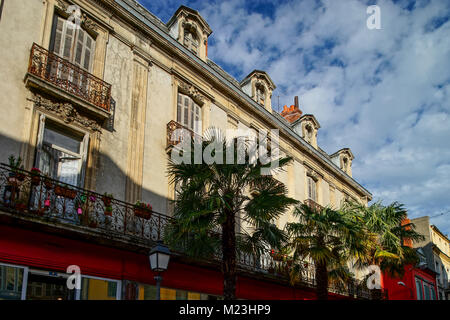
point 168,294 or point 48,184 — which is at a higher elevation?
point 48,184

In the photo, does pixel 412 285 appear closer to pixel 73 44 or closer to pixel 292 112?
pixel 292 112

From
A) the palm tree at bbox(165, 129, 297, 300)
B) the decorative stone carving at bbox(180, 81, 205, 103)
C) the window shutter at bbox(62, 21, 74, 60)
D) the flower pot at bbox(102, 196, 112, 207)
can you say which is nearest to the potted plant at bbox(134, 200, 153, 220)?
the palm tree at bbox(165, 129, 297, 300)

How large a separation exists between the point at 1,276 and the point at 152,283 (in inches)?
157

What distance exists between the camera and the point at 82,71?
1204 centimetres

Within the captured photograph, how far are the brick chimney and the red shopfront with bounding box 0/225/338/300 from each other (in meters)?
15.5

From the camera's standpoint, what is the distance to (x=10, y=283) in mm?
8961

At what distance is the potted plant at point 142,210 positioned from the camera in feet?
38.9

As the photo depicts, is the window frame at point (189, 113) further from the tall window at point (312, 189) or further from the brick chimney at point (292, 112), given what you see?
the brick chimney at point (292, 112)

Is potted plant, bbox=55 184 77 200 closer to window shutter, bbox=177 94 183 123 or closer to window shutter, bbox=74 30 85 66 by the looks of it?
window shutter, bbox=74 30 85 66

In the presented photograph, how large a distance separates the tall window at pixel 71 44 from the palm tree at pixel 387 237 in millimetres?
10445

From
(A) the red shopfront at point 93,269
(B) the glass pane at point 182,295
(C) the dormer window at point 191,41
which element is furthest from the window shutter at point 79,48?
(B) the glass pane at point 182,295

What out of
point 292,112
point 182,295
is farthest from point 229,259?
point 292,112

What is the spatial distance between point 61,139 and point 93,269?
11.4ft
